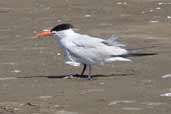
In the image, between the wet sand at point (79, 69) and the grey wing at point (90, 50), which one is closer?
the wet sand at point (79, 69)

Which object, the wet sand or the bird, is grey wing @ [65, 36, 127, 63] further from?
the wet sand

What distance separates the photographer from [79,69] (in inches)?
500

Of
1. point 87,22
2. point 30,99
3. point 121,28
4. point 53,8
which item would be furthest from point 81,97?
point 53,8

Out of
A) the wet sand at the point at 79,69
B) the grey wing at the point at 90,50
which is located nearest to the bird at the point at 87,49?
the grey wing at the point at 90,50

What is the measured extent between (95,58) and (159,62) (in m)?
1.49

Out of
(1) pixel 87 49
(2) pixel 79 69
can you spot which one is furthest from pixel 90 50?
(2) pixel 79 69

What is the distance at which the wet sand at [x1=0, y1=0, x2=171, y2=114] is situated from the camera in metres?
9.62

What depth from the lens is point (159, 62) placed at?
12.7 m

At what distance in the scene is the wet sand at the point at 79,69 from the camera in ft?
31.6

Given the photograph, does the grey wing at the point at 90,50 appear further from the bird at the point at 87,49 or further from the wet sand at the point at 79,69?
the wet sand at the point at 79,69

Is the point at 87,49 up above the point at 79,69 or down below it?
above

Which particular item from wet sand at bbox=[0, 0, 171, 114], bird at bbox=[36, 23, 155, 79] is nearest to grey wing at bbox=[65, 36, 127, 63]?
bird at bbox=[36, 23, 155, 79]

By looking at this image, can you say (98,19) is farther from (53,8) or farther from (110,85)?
(110,85)

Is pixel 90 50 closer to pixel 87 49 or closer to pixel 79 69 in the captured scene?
pixel 87 49
